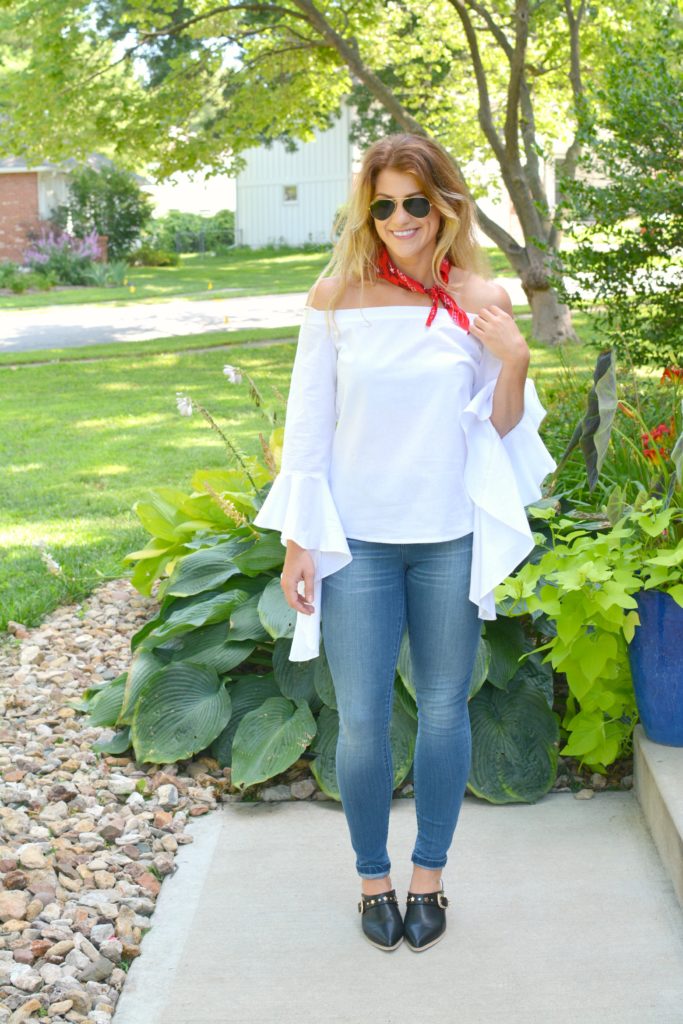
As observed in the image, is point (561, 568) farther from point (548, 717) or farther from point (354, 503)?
point (354, 503)

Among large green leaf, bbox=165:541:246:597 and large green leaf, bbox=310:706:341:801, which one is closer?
large green leaf, bbox=310:706:341:801

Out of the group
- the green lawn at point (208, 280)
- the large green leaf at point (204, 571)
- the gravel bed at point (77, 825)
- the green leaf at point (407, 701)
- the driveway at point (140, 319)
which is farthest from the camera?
the green lawn at point (208, 280)

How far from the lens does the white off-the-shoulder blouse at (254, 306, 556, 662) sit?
2500 millimetres

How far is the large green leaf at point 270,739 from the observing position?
3.60 metres

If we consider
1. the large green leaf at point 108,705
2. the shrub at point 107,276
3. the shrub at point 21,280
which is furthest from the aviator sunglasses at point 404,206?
the shrub at point 107,276

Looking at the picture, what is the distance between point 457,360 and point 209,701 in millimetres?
1770

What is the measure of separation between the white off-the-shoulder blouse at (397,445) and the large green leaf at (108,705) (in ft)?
5.70

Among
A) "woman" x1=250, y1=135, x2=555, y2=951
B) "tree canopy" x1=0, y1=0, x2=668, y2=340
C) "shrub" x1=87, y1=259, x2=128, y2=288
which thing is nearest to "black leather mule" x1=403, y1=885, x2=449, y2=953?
"woman" x1=250, y1=135, x2=555, y2=951

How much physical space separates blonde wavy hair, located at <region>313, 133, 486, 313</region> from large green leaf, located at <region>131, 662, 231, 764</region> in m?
1.72

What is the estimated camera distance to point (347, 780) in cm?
275

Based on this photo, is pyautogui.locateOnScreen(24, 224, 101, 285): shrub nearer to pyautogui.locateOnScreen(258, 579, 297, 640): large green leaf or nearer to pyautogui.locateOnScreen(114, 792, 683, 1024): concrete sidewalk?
pyautogui.locateOnScreen(258, 579, 297, 640): large green leaf

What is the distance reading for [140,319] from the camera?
1936 cm

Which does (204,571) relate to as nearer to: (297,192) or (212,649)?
(212,649)

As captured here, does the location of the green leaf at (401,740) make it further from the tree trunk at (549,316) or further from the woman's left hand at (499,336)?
the tree trunk at (549,316)
